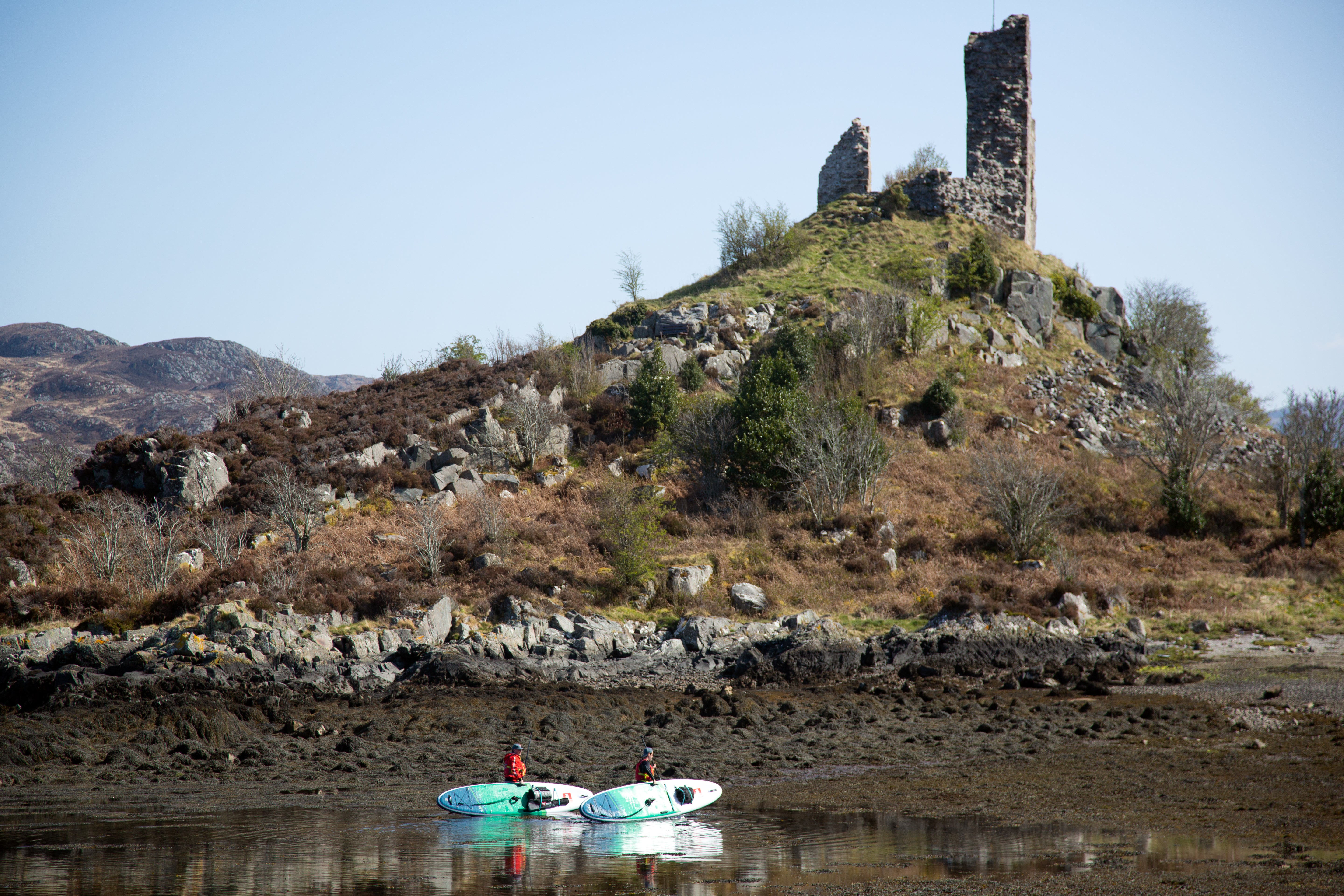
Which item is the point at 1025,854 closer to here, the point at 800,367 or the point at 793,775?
the point at 793,775

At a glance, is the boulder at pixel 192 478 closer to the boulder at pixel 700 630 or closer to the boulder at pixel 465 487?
the boulder at pixel 465 487

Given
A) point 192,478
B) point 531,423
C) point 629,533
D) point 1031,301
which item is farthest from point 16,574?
point 1031,301

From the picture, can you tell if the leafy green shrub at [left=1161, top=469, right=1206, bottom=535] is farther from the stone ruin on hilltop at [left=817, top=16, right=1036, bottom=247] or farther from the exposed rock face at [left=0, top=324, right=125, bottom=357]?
the exposed rock face at [left=0, top=324, right=125, bottom=357]

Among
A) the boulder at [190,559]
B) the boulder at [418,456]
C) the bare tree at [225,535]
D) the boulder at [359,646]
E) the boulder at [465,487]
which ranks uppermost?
the boulder at [418,456]

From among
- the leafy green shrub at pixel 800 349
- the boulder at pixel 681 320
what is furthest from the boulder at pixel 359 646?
the boulder at pixel 681 320

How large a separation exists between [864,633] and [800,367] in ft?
59.0

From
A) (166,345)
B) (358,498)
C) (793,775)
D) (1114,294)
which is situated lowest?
(793,775)

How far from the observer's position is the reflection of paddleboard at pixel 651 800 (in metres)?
15.1

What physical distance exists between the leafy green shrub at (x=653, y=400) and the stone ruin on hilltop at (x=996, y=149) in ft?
81.3

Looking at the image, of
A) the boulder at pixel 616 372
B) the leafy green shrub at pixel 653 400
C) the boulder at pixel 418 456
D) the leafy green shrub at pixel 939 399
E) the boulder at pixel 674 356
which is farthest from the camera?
the boulder at pixel 616 372

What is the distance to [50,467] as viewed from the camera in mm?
56000

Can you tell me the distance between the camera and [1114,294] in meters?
54.9

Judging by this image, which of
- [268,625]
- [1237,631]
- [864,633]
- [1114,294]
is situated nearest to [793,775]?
[864,633]

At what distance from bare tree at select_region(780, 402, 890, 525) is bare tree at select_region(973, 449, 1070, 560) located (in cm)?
425
